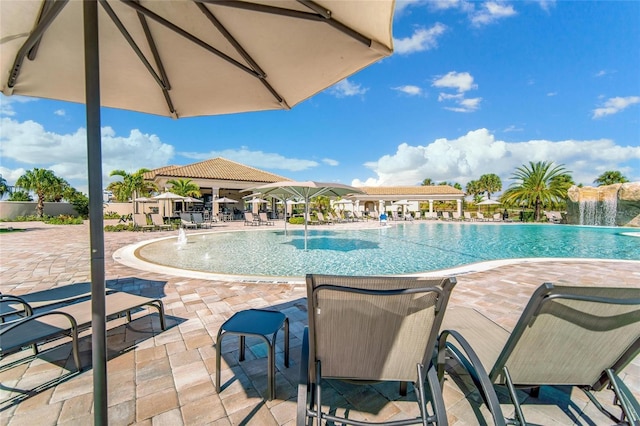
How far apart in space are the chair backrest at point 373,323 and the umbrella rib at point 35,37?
6.32ft

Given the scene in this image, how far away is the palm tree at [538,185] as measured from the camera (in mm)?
27797

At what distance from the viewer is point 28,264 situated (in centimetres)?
635

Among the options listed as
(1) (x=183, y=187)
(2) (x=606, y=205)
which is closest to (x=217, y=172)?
(1) (x=183, y=187)

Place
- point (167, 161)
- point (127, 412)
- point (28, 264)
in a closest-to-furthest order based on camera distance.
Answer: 1. point (127, 412)
2. point (28, 264)
3. point (167, 161)

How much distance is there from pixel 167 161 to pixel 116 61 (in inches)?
1299

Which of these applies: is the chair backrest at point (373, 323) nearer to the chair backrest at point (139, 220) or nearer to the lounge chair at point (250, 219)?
the chair backrest at point (139, 220)

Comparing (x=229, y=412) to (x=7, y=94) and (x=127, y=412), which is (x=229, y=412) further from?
(x=7, y=94)

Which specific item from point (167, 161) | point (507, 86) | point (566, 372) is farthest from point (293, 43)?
point (167, 161)

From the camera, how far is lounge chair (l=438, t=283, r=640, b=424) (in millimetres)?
1356

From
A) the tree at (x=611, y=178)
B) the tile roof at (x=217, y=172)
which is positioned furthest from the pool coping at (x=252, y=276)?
the tree at (x=611, y=178)

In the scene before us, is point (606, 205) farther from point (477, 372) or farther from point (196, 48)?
point (196, 48)

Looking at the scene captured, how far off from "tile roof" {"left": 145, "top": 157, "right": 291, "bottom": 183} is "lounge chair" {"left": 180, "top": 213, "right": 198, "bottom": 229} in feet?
20.6

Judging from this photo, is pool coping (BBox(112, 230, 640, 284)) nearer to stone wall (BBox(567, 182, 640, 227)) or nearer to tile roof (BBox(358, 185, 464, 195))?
stone wall (BBox(567, 182, 640, 227))

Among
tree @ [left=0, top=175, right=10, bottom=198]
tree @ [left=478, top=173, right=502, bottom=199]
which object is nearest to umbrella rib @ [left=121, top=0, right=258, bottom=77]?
tree @ [left=0, top=175, right=10, bottom=198]
